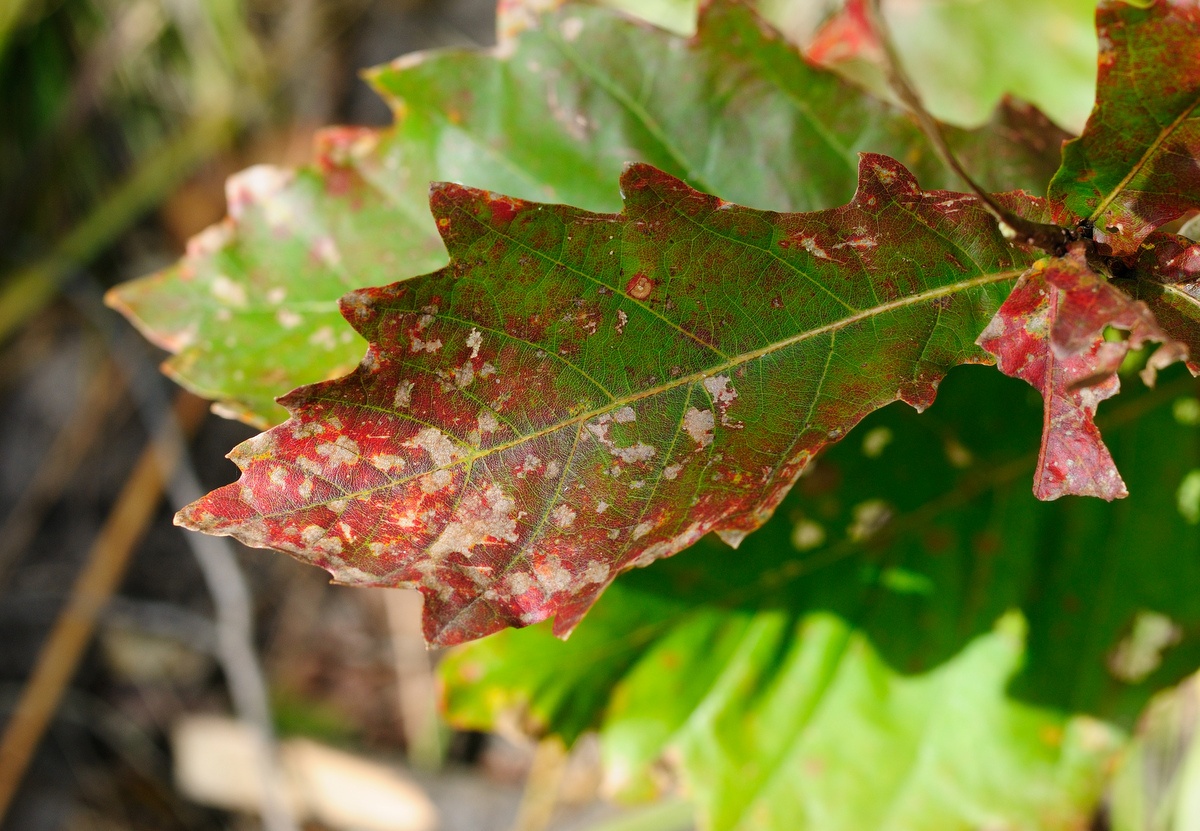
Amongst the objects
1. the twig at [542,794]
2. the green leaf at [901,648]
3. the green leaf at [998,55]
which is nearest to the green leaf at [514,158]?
the green leaf at [901,648]

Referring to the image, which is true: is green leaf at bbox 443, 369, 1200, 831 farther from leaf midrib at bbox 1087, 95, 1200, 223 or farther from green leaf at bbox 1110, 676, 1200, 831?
green leaf at bbox 1110, 676, 1200, 831

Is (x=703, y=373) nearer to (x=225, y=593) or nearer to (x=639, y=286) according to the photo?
(x=639, y=286)

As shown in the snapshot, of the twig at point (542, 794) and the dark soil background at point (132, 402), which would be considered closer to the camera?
the twig at point (542, 794)

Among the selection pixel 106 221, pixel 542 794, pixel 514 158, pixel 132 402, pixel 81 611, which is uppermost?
pixel 514 158

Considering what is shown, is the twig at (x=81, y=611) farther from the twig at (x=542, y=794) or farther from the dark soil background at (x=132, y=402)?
the twig at (x=542, y=794)

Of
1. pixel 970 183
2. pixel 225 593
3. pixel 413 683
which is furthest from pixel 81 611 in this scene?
pixel 970 183

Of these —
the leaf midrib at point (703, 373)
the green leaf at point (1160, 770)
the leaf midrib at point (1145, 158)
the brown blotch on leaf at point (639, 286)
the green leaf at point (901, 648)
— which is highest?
the leaf midrib at point (1145, 158)

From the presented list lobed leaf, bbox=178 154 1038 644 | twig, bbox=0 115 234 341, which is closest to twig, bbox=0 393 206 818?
twig, bbox=0 115 234 341
